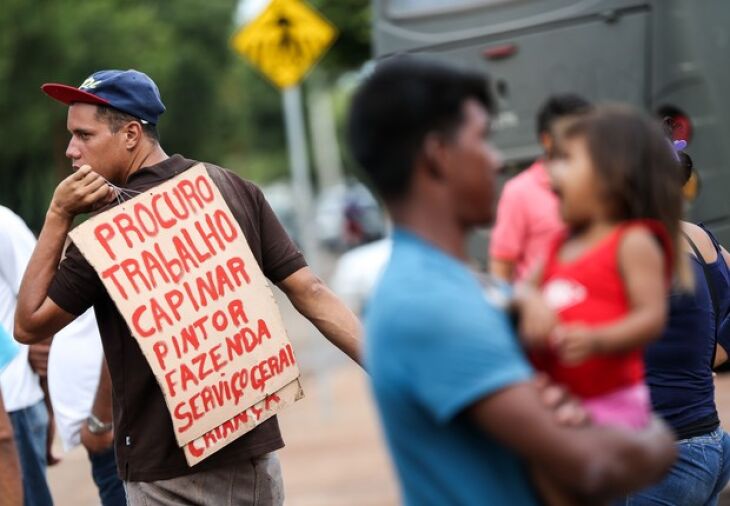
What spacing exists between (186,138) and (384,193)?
108ft

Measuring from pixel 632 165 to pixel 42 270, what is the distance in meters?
2.11

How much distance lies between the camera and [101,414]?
5223 mm

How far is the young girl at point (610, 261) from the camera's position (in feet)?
8.04

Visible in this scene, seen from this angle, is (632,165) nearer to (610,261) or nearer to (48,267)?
(610,261)

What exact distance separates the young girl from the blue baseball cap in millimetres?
1962

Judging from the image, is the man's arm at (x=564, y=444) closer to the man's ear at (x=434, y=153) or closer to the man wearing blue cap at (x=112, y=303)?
the man's ear at (x=434, y=153)

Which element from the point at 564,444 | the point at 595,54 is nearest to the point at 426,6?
the point at 595,54

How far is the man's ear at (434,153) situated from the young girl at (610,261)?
0.89ft

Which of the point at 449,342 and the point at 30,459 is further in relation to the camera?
the point at 30,459

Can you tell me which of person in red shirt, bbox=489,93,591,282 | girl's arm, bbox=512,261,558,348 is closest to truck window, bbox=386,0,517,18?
person in red shirt, bbox=489,93,591,282

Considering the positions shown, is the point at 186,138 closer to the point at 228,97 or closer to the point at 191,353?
the point at 228,97

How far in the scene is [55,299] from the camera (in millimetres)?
4094

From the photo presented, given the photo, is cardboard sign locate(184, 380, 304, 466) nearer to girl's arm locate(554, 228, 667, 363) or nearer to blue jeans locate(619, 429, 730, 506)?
blue jeans locate(619, 429, 730, 506)

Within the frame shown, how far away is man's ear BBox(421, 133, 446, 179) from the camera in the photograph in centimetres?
249
